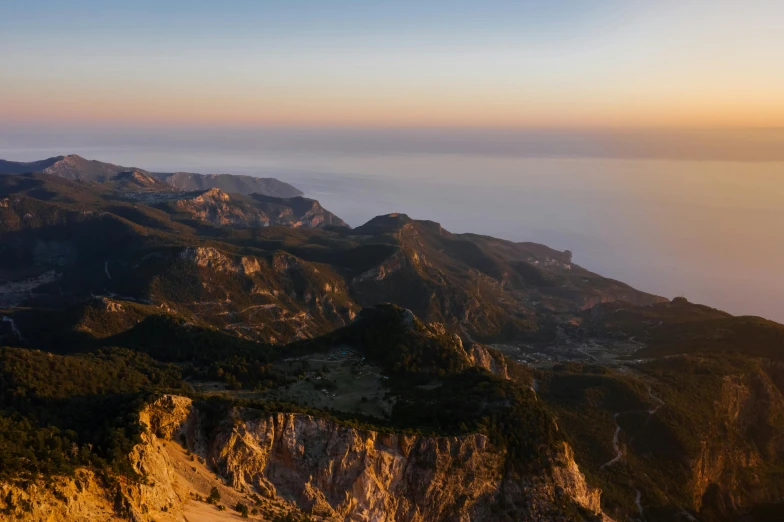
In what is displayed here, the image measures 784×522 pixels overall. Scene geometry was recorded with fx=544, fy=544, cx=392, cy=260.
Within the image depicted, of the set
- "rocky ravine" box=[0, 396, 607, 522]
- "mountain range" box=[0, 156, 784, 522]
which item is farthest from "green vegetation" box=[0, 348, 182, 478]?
"rocky ravine" box=[0, 396, 607, 522]

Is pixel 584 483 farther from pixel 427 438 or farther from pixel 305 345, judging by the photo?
pixel 305 345

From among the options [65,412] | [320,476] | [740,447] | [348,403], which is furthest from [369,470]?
[740,447]

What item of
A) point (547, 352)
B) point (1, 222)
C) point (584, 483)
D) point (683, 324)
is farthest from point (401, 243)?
point (584, 483)

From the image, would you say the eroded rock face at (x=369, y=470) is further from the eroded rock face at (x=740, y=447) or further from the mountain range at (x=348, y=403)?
the eroded rock face at (x=740, y=447)

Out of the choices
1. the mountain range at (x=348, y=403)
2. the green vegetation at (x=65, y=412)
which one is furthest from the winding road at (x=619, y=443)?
the green vegetation at (x=65, y=412)

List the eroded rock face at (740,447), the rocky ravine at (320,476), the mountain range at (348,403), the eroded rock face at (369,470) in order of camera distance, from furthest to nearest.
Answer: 1. the eroded rock face at (740,447)
2. the eroded rock face at (369,470)
3. the mountain range at (348,403)
4. the rocky ravine at (320,476)

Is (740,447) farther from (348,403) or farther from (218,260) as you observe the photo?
(218,260)

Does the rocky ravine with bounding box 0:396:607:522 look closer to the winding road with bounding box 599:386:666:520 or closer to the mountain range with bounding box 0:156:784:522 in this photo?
the mountain range with bounding box 0:156:784:522

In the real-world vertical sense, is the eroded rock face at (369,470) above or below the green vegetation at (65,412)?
below
